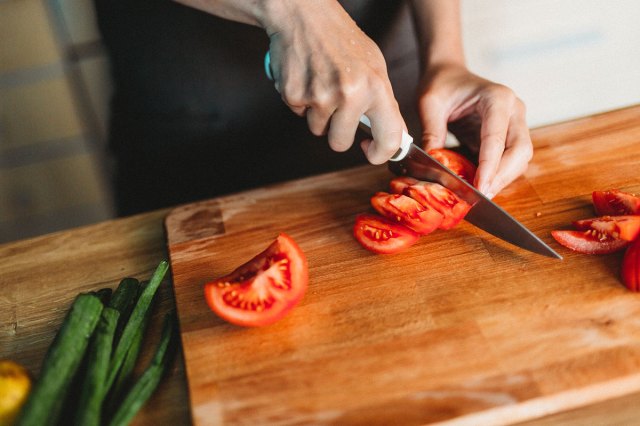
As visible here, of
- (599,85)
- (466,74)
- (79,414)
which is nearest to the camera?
(79,414)

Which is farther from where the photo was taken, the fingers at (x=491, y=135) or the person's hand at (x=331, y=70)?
the fingers at (x=491, y=135)

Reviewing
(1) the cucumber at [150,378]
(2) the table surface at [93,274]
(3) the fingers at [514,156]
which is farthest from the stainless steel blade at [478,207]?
(1) the cucumber at [150,378]

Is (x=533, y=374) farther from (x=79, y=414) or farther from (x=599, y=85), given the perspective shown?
(x=599, y=85)

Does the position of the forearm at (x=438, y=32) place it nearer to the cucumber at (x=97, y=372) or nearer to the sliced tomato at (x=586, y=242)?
the sliced tomato at (x=586, y=242)

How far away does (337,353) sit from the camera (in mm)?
1265

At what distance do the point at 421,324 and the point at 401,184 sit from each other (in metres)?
0.42

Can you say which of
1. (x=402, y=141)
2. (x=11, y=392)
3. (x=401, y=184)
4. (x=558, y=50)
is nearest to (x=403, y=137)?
(x=402, y=141)

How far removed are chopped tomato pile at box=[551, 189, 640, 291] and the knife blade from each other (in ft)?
0.26

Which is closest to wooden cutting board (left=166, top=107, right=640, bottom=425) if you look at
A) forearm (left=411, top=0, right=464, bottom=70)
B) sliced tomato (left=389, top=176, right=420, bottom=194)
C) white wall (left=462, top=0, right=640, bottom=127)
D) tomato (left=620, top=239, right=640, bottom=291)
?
tomato (left=620, top=239, right=640, bottom=291)

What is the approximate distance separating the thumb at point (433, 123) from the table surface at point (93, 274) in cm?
31

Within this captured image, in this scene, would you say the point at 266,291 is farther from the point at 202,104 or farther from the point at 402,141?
the point at 202,104

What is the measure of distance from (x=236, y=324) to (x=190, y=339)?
11 centimetres

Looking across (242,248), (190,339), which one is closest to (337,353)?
(190,339)

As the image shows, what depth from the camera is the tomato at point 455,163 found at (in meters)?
1.60
